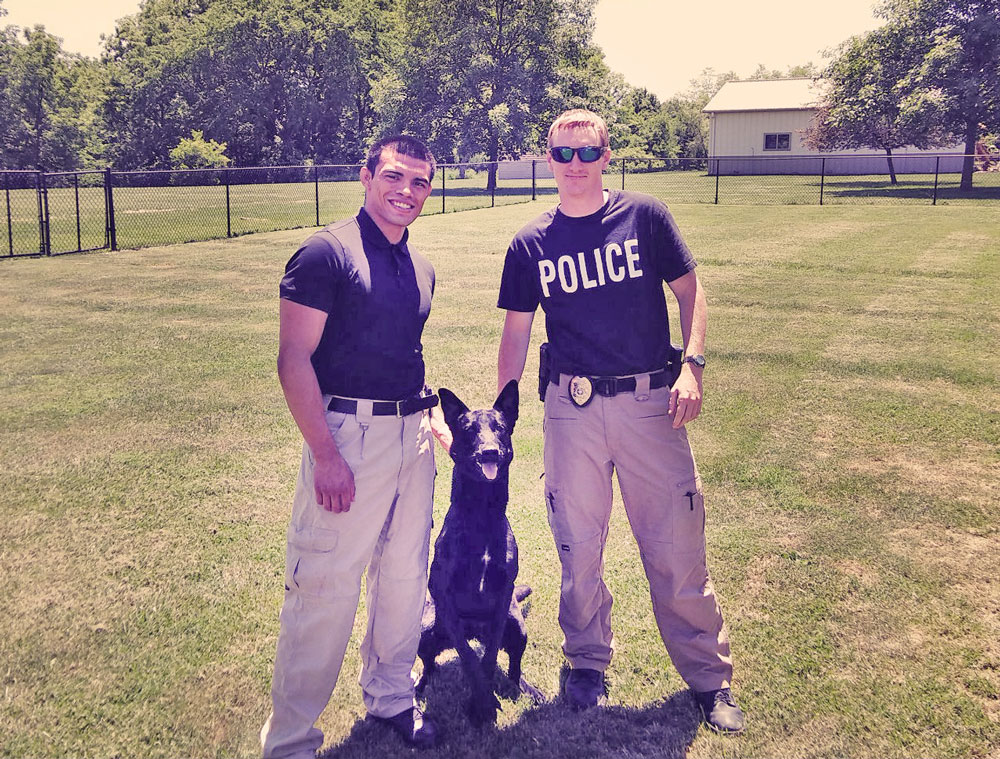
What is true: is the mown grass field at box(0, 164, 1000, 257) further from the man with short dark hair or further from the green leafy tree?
the man with short dark hair

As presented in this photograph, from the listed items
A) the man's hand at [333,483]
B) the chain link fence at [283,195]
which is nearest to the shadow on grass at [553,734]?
the man's hand at [333,483]

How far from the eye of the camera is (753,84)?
66375 mm

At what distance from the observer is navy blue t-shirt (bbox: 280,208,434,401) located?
302 centimetres

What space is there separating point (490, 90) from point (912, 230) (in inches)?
1298

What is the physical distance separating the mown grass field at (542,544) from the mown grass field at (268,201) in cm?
1190

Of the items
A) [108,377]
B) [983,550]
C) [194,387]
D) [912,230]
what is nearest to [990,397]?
[983,550]

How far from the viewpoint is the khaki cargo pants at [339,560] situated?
3197 mm

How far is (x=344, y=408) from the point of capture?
325 centimetres

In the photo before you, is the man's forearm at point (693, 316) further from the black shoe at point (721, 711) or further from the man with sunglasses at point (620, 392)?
the black shoe at point (721, 711)

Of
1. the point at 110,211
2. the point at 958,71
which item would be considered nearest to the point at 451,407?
the point at 110,211

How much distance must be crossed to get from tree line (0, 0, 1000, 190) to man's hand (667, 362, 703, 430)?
42.3 meters

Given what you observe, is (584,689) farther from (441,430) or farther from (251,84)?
(251,84)

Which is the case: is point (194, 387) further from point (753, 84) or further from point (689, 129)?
point (689, 129)

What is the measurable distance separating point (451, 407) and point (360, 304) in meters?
0.73
